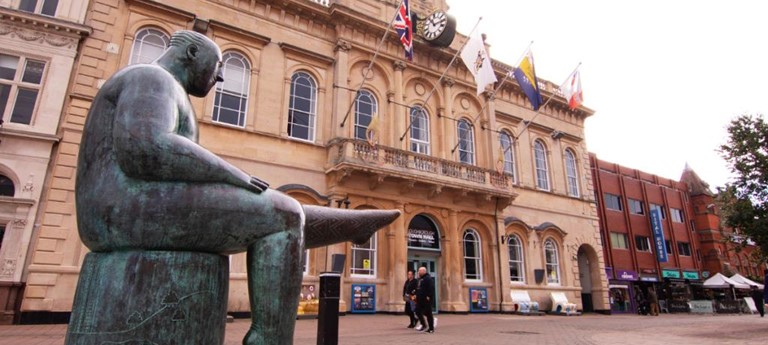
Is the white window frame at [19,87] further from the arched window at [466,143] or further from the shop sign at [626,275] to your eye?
the shop sign at [626,275]

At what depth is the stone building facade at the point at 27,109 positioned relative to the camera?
1120 centimetres

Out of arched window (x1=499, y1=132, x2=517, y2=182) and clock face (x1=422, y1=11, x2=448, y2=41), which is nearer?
clock face (x1=422, y1=11, x2=448, y2=41)

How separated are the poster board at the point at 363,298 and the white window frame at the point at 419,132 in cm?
671

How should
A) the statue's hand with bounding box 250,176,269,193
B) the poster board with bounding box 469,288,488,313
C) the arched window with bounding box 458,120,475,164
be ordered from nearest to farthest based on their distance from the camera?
1. the statue's hand with bounding box 250,176,269,193
2. the poster board with bounding box 469,288,488,313
3. the arched window with bounding box 458,120,475,164

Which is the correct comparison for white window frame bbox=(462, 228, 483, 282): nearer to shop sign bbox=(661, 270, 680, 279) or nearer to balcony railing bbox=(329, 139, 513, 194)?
A: balcony railing bbox=(329, 139, 513, 194)

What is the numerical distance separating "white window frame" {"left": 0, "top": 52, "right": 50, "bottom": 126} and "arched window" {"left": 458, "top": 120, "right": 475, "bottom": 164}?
52.9 ft

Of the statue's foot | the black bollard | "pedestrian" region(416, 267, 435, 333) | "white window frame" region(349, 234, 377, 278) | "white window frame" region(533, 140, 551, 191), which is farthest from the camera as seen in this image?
"white window frame" region(533, 140, 551, 191)

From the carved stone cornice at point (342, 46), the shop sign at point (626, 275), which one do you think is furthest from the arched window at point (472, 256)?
the shop sign at point (626, 275)

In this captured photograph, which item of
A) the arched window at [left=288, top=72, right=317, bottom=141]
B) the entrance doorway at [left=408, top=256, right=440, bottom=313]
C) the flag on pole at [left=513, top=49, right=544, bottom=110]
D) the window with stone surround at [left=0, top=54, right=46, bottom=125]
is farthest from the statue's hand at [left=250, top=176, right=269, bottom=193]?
the flag on pole at [left=513, top=49, right=544, bottom=110]

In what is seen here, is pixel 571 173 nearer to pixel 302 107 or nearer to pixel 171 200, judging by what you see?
pixel 302 107

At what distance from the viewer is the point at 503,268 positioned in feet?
62.8

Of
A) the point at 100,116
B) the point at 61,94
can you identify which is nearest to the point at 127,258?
the point at 100,116

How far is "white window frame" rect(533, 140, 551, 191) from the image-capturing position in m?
23.6

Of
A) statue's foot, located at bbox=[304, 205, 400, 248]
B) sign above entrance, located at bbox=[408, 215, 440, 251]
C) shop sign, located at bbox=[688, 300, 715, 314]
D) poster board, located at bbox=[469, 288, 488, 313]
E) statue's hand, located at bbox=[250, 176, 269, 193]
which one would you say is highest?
sign above entrance, located at bbox=[408, 215, 440, 251]
